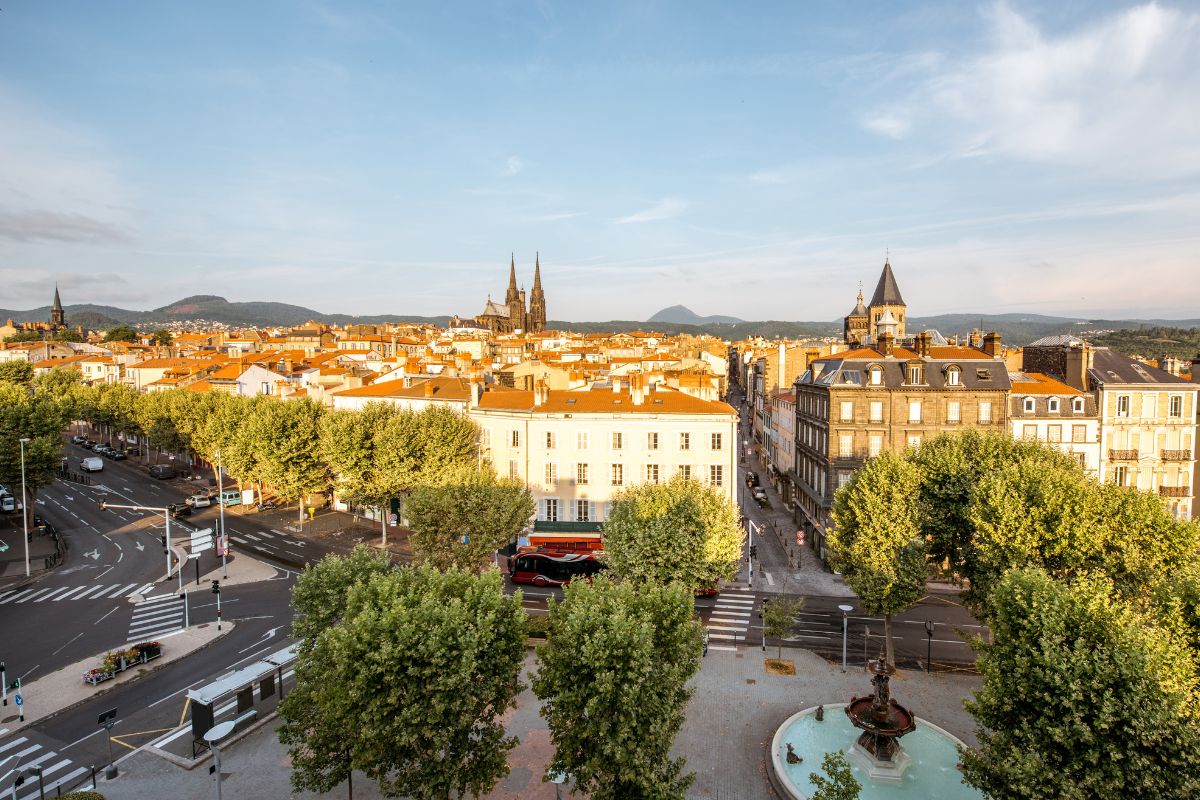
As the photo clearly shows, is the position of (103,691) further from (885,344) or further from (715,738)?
(885,344)

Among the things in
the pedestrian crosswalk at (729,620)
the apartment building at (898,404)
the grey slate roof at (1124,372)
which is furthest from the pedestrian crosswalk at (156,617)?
the grey slate roof at (1124,372)

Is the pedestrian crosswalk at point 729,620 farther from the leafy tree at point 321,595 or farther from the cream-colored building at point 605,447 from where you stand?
the leafy tree at point 321,595

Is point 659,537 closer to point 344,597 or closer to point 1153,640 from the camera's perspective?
point 344,597

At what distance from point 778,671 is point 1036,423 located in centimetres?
3039

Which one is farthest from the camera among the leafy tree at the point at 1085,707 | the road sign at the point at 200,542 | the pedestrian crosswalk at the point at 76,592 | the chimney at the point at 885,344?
the chimney at the point at 885,344

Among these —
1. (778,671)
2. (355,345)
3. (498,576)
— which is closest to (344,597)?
(498,576)

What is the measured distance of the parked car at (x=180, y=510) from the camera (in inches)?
2210

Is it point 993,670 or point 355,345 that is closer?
point 993,670

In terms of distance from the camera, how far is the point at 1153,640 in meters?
15.4

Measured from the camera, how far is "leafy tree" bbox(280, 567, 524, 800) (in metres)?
16.5

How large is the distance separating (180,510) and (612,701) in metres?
54.3

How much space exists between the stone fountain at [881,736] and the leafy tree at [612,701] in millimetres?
7850

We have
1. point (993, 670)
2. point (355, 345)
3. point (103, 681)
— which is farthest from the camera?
point (355, 345)

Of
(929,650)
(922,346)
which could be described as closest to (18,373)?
(922,346)
